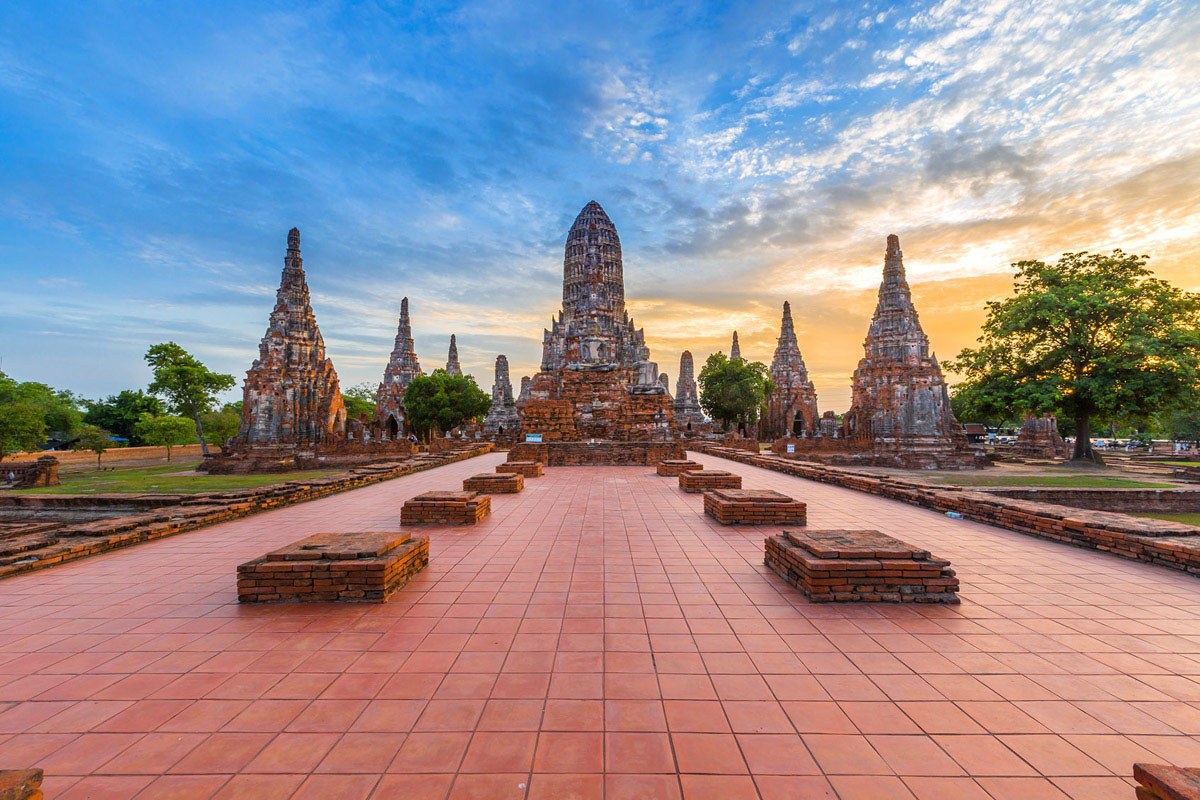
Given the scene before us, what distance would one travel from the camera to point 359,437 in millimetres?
27656

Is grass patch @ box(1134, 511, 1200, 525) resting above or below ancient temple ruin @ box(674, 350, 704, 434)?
Answer: below

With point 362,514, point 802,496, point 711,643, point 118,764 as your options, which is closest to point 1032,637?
point 711,643

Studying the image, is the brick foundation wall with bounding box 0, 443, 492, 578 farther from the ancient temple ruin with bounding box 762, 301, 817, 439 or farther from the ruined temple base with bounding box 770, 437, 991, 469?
the ancient temple ruin with bounding box 762, 301, 817, 439

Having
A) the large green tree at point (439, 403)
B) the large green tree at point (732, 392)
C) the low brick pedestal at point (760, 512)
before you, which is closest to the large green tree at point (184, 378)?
the large green tree at point (439, 403)

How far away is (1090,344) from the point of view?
66.1ft

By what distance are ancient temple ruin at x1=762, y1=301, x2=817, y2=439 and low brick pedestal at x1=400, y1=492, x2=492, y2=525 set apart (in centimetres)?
3362

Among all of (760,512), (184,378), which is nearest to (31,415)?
(184,378)

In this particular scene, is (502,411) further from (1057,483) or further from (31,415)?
(1057,483)

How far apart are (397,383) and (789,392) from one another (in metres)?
32.5

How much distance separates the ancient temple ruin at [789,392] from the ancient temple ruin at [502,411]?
19622 millimetres

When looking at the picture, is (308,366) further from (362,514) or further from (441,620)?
(441,620)

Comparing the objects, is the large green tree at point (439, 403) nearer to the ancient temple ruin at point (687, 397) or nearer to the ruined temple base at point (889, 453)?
the ancient temple ruin at point (687, 397)

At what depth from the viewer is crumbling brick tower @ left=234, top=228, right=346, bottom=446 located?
24.4m

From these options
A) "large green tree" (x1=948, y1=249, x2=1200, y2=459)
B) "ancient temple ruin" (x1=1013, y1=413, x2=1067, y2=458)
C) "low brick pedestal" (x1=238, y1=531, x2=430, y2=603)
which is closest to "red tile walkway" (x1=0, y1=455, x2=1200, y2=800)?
"low brick pedestal" (x1=238, y1=531, x2=430, y2=603)
